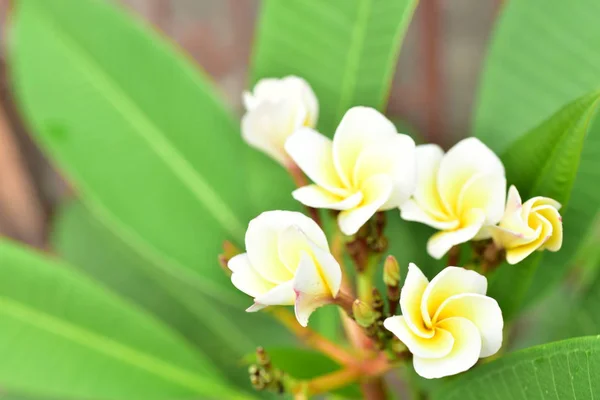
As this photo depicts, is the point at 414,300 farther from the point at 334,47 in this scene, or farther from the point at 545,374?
the point at 334,47

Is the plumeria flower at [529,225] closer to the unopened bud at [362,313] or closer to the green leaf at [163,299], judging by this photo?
the unopened bud at [362,313]

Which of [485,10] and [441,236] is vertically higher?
[485,10]

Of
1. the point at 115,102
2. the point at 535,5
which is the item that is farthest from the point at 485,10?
the point at 115,102

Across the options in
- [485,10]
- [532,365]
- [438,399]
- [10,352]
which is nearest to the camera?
[532,365]

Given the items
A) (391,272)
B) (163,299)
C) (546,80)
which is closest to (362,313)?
(391,272)

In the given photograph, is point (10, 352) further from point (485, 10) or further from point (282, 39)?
point (485, 10)

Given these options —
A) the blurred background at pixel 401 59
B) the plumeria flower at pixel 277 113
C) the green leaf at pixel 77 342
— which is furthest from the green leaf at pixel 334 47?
the blurred background at pixel 401 59

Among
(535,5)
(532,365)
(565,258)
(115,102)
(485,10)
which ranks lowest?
(532,365)
